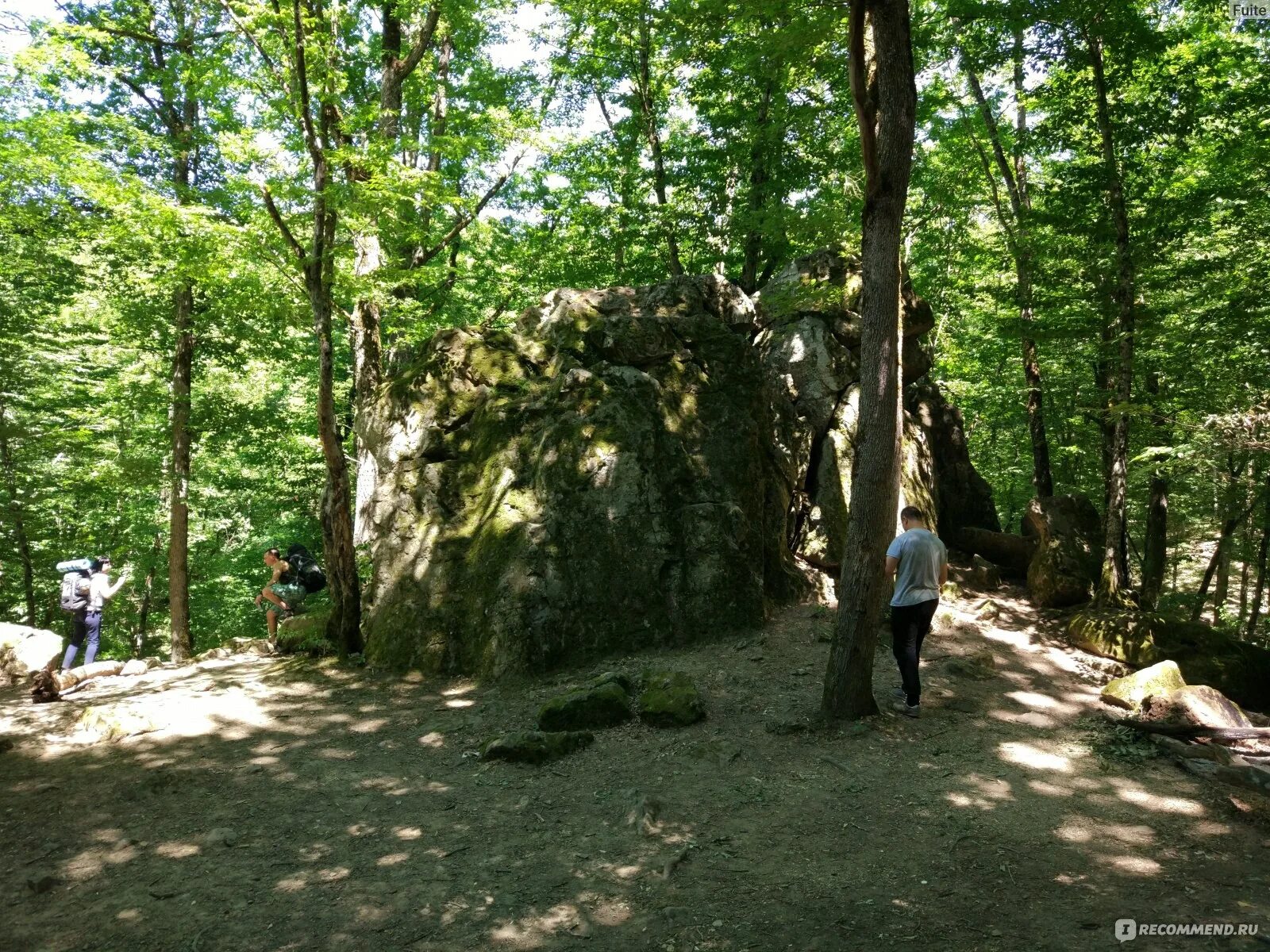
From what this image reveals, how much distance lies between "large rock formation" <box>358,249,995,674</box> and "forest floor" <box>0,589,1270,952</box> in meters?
1.12

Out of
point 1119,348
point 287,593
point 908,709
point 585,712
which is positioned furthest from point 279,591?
point 1119,348

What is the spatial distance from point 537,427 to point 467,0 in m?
6.89

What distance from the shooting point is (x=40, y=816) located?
5.36m

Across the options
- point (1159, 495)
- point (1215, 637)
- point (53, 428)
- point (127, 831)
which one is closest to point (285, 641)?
point (127, 831)

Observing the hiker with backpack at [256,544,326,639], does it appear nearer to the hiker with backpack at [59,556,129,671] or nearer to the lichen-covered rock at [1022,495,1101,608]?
the hiker with backpack at [59,556,129,671]

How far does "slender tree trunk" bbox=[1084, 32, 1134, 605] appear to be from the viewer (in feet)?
33.0

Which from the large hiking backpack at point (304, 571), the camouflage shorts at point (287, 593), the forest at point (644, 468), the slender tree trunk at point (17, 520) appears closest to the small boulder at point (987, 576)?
the forest at point (644, 468)

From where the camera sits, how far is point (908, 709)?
23.0 ft

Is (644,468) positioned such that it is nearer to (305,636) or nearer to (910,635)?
(910,635)

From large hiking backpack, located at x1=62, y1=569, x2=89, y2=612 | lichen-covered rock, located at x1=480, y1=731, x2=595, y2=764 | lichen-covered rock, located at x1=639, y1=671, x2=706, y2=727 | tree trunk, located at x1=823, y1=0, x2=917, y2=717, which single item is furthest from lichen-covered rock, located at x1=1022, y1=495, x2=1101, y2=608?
large hiking backpack, located at x1=62, y1=569, x2=89, y2=612

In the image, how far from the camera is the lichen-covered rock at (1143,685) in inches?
281

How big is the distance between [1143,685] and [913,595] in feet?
8.59

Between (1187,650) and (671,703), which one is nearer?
(671,703)

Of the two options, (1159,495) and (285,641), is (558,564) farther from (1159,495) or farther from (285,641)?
(1159,495)
